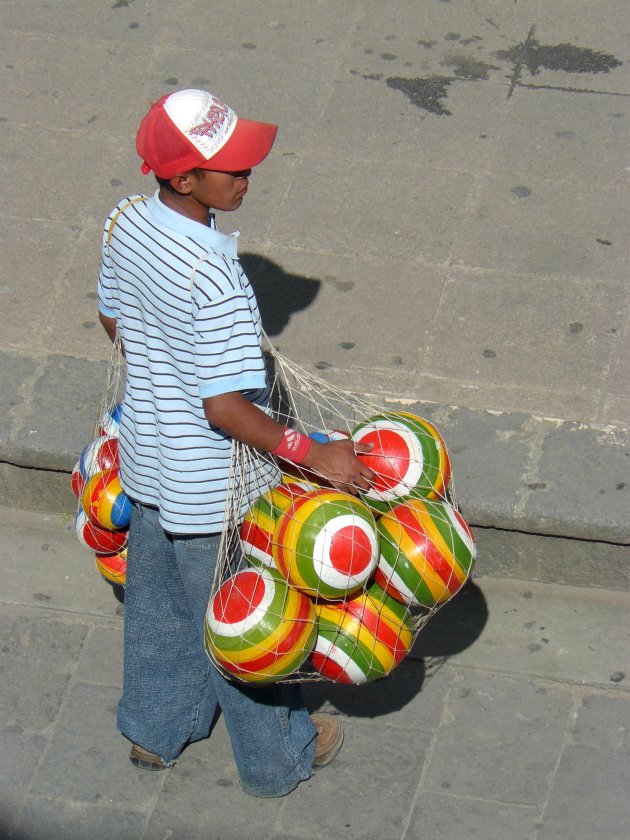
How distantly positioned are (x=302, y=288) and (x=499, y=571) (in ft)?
5.31

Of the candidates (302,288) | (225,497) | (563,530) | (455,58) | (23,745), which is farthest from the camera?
(455,58)

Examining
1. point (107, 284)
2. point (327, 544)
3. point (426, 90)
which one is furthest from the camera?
point (426, 90)

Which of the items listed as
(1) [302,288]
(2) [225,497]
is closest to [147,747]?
(2) [225,497]

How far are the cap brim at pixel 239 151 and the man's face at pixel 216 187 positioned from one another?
2 centimetres

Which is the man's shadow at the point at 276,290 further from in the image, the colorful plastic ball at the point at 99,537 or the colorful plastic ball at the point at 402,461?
the colorful plastic ball at the point at 402,461

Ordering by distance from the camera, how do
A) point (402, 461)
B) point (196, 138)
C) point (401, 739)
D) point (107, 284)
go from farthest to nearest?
point (401, 739)
point (402, 461)
point (107, 284)
point (196, 138)

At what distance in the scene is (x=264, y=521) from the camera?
354 centimetres

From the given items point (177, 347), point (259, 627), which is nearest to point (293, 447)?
point (177, 347)

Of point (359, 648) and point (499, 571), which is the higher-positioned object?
point (359, 648)

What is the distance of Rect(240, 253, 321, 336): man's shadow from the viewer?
549cm

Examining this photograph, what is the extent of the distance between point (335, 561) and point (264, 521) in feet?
0.88

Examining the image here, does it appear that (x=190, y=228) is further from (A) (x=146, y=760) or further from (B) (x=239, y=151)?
(A) (x=146, y=760)

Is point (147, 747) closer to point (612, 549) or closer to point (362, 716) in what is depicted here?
point (362, 716)

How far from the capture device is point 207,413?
10.5ft
